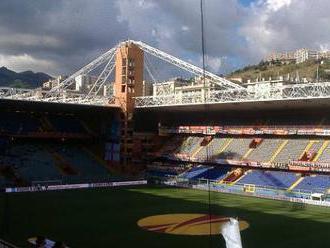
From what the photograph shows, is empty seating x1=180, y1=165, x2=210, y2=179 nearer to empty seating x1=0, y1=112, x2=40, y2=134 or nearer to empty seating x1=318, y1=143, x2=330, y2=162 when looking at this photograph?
empty seating x1=318, y1=143, x2=330, y2=162

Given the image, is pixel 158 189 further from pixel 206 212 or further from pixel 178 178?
pixel 206 212

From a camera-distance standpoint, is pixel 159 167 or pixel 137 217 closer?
pixel 137 217

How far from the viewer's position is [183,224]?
1196 inches

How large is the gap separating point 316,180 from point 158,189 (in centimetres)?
1452

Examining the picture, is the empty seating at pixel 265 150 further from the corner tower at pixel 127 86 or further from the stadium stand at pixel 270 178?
the corner tower at pixel 127 86

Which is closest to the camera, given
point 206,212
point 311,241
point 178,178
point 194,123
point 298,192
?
point 311,241

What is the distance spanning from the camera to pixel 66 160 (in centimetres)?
5566

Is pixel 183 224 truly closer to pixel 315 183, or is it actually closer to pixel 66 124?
pixel 315 183

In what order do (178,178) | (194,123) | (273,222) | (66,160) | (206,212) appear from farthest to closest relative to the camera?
(194,123) → (66,160) → (178,178) → (206,212) → (273,222)

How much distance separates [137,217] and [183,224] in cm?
374

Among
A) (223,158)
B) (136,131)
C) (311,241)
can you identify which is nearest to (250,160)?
(223,158)

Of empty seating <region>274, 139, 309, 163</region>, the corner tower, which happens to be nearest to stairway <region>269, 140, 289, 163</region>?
empty seating <region>274, 139, 309, 163</region>

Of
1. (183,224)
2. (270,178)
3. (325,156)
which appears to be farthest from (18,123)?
(325,156)

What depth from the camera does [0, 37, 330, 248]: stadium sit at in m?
28.8
